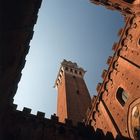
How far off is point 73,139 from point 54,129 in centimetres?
87

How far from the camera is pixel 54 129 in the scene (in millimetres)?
11031

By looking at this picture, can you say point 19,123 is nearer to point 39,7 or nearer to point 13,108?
Result: point 13,108

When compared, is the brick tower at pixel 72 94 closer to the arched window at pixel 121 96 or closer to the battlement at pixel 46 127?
the arched window at pixel 121 96

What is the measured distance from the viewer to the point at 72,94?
34.3 meters

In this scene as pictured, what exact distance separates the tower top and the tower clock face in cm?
2935

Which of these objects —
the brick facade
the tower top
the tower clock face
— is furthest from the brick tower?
the tower clock face

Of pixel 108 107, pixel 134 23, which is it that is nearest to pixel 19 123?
pixel 108 107

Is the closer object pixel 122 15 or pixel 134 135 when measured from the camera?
pixel 134 135

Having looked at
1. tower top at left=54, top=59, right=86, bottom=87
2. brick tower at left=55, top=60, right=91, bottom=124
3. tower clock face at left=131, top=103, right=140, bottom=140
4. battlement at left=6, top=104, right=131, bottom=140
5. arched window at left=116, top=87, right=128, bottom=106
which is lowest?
battlement at left=6, top=104, right=131, bottom=140

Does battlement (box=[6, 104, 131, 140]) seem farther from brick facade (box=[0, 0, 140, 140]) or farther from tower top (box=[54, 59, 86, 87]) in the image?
tower top (box=[54, 59, 86, 87])

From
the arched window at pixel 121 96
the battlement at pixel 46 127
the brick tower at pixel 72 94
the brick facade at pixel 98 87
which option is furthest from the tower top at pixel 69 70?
the battlement at pixel 46 127

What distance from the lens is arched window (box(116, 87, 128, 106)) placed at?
1547 centimetres

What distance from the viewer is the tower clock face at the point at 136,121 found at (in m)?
12.7

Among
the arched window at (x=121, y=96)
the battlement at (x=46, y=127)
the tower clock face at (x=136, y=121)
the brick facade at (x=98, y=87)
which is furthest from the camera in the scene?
the arched window at (x=121, y=96)
